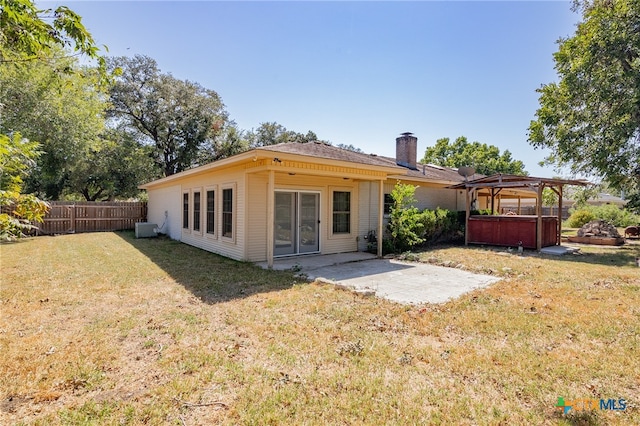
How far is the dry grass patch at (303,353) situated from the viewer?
2477 millimetres

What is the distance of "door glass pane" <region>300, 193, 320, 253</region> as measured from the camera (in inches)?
364

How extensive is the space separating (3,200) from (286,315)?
3210 mm

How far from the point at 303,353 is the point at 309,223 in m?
6.18

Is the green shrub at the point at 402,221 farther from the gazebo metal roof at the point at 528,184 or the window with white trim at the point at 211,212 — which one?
the window with white trim at the point at 211,212

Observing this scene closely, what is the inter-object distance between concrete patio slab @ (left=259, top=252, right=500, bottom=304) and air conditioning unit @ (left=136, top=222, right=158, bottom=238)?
883 cm

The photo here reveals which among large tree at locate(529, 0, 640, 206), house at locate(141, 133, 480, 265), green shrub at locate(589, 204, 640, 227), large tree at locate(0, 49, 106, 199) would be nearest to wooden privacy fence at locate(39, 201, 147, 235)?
large tree at locate(0, 49, 106, 199)

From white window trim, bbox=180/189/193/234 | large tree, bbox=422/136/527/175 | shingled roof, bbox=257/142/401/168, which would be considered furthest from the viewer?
large tree, bbox=422/136/527/175

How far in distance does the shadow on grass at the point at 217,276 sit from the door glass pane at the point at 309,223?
1.96 meters

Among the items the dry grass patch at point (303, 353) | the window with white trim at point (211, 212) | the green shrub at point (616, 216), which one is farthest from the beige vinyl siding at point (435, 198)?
the green shrub at point (616, 216)

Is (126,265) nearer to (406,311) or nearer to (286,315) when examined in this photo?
(286,315)

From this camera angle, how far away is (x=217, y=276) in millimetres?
6727

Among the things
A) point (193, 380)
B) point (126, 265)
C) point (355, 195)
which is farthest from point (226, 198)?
point (193, 380)

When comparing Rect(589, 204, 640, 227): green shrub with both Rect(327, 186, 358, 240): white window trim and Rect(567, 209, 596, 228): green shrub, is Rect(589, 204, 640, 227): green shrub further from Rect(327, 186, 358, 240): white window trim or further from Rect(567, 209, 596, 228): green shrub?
Rect(327, 186, 358, 240): white window trim

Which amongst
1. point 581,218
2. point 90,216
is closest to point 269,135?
point 90,216
